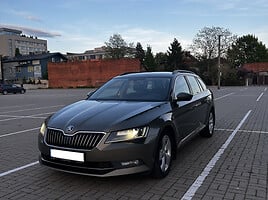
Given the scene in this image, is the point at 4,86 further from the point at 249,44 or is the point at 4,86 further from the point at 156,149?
the point at 249,44

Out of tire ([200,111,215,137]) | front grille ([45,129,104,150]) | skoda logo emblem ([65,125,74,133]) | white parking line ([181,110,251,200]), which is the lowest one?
white parking line ([181,110,251,200])

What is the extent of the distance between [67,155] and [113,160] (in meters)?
0.63

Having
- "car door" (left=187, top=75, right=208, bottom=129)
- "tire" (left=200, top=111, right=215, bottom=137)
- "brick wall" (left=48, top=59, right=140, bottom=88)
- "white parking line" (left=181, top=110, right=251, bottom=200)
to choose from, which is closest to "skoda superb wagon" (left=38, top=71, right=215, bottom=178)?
"white parking line" (left=181, top=110, right=251, bottom=200)

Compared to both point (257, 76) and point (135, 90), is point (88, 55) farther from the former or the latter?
point (135, 90)

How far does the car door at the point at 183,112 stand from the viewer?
5566 millimetres

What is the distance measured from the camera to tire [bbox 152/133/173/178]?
4738 millimetres

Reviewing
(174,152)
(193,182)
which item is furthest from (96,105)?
(193,182)

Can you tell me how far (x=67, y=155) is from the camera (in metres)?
4.34

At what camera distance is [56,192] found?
4.41 m

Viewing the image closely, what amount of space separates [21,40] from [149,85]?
144 metres

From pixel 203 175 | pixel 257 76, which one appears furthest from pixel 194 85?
pixel 257 76

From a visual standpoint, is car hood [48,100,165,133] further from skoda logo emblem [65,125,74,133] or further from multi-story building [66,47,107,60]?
multi-story building [66,47,107,60]

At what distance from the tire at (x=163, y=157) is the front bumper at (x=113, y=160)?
27cm

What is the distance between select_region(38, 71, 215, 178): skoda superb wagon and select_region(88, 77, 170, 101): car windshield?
0.02 m
